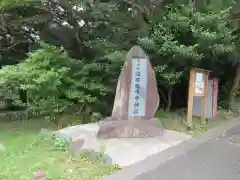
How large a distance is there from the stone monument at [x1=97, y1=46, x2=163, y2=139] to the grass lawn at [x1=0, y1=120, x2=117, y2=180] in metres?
1.35

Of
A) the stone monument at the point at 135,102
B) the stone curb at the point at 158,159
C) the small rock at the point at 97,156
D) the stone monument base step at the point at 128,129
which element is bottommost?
the stone curb at the point at 158,159

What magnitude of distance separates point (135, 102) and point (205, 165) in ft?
6.96

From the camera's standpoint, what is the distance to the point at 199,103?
30.1ft

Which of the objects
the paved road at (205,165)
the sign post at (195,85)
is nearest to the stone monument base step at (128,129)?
the paved road at (205,165)

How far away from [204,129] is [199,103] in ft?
4.63

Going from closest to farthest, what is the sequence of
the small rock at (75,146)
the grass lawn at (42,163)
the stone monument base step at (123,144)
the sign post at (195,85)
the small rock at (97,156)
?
the grass lawn at (42,163)
the small rock at (97,156)
the stone monument base step at (123,144)
the small rock at (75,146)
the sign post at (195,85)

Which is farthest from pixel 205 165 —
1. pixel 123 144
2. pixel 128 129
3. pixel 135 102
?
pixel 135 102

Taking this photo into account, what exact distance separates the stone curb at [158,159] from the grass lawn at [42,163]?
24 cm

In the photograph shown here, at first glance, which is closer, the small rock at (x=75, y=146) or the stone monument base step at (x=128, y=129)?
the small rock at (x=75, y=146)

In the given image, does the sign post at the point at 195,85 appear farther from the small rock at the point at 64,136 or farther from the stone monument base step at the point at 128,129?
the small rock at the point at 64,136

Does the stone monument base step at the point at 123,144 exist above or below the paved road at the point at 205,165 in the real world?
above

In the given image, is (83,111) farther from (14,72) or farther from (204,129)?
(204,129)

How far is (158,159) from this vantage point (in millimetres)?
5371

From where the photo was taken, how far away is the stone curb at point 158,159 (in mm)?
4578
